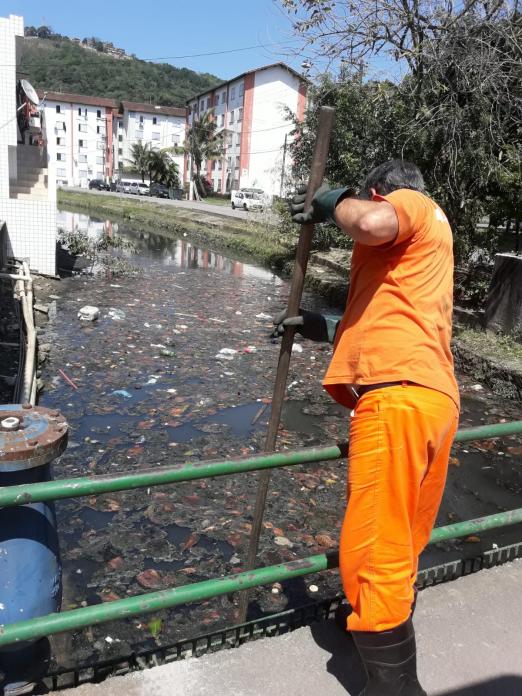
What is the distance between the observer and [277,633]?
2248 millimetres

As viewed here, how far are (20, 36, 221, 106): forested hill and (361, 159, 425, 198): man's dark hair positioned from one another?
95.2 metres

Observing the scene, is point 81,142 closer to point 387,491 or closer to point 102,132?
point 102,132

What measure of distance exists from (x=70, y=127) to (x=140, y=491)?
79338mm

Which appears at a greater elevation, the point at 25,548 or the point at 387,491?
the point at 387,491

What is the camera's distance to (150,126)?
7300 centimetres

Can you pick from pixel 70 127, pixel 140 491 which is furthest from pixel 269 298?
pixel 70 127

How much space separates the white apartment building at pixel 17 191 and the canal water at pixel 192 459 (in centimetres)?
234

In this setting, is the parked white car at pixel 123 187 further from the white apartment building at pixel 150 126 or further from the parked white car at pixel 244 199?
the parked white car at pixel 244 199

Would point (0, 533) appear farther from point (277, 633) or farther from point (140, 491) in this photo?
point (140, 491)

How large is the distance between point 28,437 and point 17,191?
11.8m

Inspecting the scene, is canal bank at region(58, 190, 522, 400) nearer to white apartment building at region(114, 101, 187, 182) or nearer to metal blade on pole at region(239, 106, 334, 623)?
metal blade on pole at region(239, 106, 334, 623)

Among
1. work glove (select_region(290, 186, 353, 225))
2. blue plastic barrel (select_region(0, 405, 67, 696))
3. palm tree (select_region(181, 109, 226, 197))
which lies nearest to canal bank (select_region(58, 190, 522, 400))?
work glove (select_region(290, 186, 353, 225))

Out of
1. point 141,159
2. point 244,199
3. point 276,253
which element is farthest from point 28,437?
point 141,159

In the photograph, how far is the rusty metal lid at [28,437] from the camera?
72.0 inches
